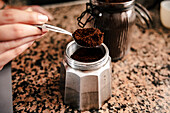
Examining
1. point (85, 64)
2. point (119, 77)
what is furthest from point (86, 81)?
point (119, 77)

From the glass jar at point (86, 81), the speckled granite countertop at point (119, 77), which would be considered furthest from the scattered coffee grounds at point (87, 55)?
the speckled granite countertop at point (119, 77)

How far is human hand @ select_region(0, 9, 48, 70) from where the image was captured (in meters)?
0.55

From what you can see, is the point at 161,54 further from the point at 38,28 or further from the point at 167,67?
the point at 38,28

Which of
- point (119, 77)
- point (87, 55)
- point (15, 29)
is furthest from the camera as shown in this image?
point (119, 77)

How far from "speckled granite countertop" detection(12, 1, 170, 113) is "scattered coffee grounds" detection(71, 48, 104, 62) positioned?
0.41 ft

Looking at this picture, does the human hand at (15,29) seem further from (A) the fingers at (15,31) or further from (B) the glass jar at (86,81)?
(B) the glass jar at (86,81)

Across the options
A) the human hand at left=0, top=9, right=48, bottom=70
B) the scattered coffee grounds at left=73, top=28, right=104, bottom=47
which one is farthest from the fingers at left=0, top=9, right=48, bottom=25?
the scattered coffee grounds at left=73, top=28, right=104, bottom=47

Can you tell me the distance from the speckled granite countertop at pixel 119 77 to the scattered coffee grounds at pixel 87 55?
0.13 meters

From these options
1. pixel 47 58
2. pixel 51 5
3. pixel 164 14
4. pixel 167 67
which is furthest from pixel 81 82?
pixel 51 5

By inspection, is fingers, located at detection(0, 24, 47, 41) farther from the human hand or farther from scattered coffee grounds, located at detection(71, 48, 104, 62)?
scattered coffee grounds, located at detection(71, 48, 104, 62)

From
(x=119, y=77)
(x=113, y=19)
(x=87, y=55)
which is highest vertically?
(x=113, y=19)

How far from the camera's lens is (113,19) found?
75cm

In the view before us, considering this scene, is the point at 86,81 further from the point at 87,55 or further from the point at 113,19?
the point at 113,19

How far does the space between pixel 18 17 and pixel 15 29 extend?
1.5 inches
